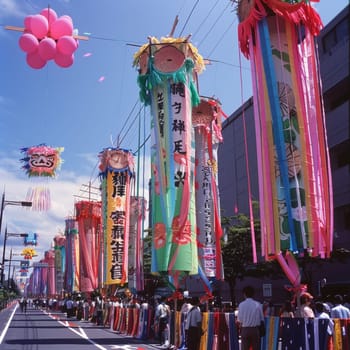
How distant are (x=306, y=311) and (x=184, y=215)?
7.62 metres

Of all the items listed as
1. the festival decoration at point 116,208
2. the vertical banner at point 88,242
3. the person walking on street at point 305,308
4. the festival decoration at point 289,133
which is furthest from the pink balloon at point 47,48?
the vertical banner at point 88,242

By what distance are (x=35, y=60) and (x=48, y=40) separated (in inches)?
22.7

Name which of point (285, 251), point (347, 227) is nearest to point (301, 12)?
point (285, 251)

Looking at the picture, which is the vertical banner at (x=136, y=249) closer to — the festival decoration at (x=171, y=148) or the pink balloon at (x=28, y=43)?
the festival decoration at (x=171, y=148)

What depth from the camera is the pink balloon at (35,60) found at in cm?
1100

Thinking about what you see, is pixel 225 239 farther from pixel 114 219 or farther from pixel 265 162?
pixel 265 162

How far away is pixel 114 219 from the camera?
24.2 meters

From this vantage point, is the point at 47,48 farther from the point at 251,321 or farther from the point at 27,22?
the point at 251,321

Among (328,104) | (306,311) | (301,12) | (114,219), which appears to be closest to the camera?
(306,311)

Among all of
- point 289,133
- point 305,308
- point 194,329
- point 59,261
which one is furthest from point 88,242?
point 59,261

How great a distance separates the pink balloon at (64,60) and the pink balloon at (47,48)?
187 mm

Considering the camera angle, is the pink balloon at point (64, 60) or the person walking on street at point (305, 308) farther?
the pink balloon at point (64, 60)

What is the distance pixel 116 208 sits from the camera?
2419 cm

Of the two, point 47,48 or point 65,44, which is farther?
point 65,44
